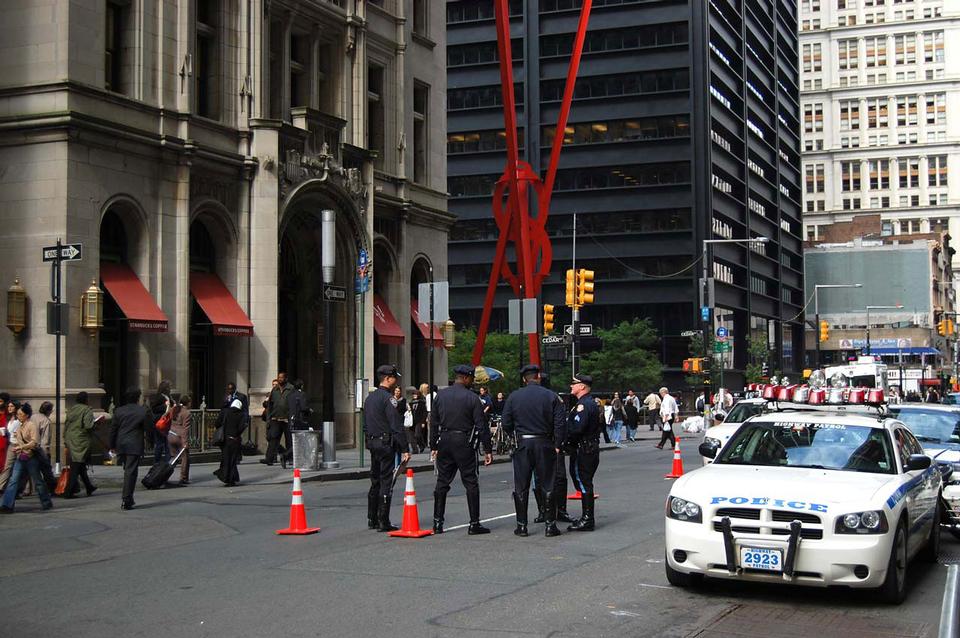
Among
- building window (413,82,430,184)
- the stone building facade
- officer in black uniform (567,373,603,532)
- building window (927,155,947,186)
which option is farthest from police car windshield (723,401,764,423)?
building window (927,155,947,186)

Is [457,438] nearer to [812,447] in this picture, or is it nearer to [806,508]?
[812,447]

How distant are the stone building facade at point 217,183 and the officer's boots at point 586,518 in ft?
37.1

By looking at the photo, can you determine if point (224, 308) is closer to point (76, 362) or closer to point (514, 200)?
point (76, 362)

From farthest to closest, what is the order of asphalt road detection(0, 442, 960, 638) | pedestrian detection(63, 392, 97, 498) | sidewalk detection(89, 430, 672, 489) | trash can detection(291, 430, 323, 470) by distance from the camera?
trash can detection(291, 430, 323, 470) < sidewalk detection(89, 430, 672, 489) < pedestrian detection(63, 392, 97, 498) < asphalt road detection(0, 442, 960, 638)

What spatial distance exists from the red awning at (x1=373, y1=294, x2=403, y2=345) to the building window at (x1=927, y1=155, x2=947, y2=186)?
13017cm

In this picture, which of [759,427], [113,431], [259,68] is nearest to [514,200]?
[259,68]

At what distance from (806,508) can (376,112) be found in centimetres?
2978

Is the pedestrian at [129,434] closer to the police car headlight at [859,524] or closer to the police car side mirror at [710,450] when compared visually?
the police car side mirror at [710,450]

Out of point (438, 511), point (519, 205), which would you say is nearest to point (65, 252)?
point (438, 511)

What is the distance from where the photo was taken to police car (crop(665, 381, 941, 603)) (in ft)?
29.0

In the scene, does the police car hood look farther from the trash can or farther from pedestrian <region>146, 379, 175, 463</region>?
the trash can

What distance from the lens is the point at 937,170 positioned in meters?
150

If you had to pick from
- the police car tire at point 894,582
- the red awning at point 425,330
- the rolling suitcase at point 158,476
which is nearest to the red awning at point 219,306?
the rolling suitcase at point 158,476

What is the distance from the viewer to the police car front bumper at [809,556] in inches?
346
